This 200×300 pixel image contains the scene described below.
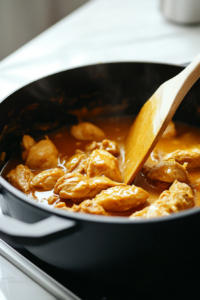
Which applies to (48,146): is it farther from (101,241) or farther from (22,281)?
(101,241)

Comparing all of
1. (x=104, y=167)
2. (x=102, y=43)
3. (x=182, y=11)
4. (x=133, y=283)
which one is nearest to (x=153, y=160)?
(x=104, y=167)

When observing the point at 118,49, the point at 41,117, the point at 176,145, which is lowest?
the point at 176,145

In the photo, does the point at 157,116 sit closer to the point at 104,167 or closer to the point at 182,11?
the point at 104,167

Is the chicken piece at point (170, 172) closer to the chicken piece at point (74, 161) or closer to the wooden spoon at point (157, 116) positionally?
the wooden spoon at point (157, 116)

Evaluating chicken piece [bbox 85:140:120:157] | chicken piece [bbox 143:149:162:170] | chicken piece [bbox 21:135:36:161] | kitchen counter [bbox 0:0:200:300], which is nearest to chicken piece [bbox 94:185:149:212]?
chicken piece [bbox 143:149:162:170]

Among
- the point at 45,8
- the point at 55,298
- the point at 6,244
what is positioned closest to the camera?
the point at 55,298

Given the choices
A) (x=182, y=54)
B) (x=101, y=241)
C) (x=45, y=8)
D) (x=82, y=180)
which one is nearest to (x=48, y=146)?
(x=82, y=180)

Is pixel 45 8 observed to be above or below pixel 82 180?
above
